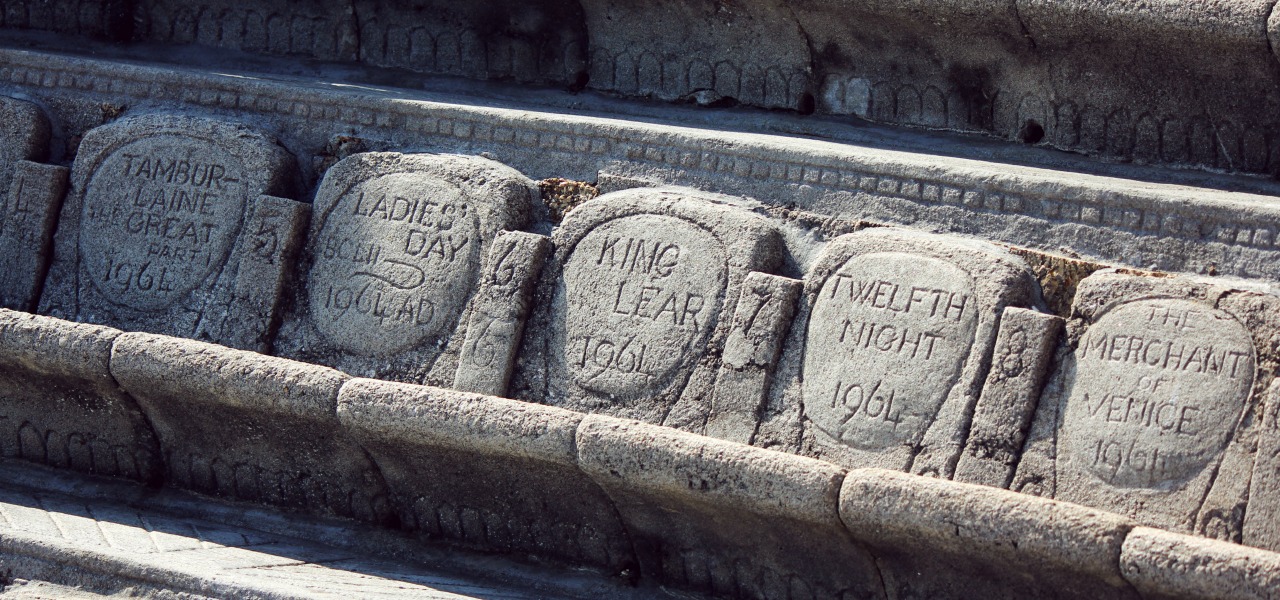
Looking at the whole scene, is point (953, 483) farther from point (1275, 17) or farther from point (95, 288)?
point (95, 288)

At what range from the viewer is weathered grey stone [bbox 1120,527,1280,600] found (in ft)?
11.7

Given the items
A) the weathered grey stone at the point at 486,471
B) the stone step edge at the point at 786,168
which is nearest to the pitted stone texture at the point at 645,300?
the stone step edge at the point at 786,168

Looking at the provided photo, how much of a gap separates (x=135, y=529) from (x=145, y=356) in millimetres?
485

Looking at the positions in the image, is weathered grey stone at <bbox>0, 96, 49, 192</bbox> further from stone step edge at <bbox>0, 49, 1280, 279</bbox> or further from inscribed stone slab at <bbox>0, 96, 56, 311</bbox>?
stone step edge at <bbox>0, 49, 1280, 279</bbox>

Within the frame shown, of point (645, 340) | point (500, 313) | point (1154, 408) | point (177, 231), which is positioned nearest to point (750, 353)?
point (645, 340)

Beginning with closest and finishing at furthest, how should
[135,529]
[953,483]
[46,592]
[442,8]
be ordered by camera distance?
1. [953,483]
2. [46,592]
3. [135,529]
4. [442,8]

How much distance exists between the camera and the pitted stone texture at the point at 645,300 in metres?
4.65

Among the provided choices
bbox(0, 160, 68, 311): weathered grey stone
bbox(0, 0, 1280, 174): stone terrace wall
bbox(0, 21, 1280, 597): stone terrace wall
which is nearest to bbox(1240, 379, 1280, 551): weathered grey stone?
bbox(0, 21, 1280, 597): stone terrace wall

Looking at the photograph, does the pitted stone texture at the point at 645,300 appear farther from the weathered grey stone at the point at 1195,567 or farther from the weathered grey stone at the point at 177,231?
the weathered grey stone at the point at 1195,567

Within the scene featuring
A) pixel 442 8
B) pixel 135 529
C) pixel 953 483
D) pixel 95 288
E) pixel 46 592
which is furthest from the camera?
pixel 442 8

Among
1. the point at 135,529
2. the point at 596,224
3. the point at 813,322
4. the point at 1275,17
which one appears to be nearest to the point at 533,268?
the point at 596,224

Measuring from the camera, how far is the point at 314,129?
18.0ft

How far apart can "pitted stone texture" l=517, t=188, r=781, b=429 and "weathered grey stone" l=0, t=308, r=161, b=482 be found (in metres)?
1.22

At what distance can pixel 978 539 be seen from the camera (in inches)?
152
